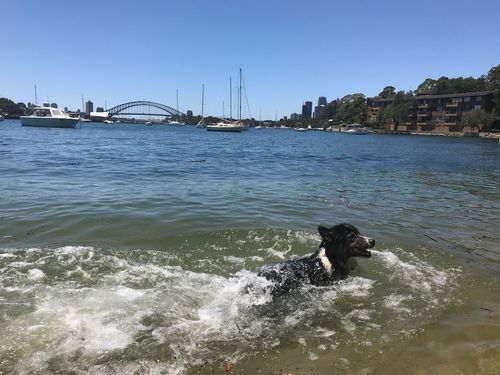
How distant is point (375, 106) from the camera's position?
154 m

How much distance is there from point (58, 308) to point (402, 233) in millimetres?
7210

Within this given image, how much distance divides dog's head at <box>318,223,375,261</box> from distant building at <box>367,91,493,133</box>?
121113mm

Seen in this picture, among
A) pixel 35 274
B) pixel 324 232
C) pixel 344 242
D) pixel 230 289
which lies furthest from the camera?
pixel 35 274

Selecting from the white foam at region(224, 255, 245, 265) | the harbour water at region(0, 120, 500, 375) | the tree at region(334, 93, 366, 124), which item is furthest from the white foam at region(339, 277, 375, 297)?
the tree at region(334, 93, 366, 124)

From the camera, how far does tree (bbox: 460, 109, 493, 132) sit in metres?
99.8

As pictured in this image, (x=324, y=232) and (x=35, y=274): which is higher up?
(x=324, y=232)

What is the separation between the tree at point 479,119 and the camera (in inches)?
3927

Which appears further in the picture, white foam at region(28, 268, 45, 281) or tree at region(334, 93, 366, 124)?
tree at region(334, 93, 366, 124)

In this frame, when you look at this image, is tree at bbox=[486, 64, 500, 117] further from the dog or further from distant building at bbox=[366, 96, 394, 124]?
the dog

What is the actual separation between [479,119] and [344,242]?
112 meters

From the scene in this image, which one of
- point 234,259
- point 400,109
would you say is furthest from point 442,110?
point 234,259

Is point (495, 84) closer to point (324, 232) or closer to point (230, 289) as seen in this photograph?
point (324, 232)

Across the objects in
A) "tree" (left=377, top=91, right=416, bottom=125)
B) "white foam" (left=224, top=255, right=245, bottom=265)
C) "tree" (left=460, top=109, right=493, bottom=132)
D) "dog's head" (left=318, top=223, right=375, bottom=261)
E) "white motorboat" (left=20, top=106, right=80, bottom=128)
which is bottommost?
"white foam" (left=224, top=255, right=245, bottom=265)

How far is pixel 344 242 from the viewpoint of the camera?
5965mm
